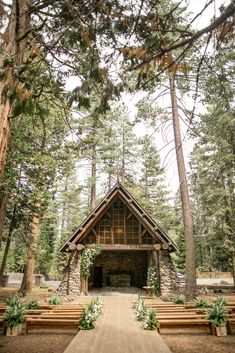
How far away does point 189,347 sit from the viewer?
20.5 ft

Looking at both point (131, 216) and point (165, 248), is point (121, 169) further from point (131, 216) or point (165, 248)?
point (165, 248)

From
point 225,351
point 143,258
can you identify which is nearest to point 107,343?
point 225,351

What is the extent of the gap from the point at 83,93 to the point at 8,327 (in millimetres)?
6084

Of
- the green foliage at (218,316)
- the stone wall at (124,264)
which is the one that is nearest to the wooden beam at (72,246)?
the stone wall at (124,264)

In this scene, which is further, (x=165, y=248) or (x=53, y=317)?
(x=165, y=248)

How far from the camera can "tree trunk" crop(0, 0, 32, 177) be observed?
3.92m

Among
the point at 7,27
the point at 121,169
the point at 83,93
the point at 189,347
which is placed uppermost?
the point at 121,169

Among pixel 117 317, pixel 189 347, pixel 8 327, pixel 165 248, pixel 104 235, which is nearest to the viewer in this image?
pixel 189 347

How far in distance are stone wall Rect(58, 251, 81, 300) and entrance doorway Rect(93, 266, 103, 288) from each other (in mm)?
5134

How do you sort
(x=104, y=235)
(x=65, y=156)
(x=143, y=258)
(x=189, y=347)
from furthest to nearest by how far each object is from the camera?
1. (x=143, y=258)
2. (x=104, y=235)
3. (x=65, y=156)
4. (x=189, y=347)

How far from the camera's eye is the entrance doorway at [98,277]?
19.9 m

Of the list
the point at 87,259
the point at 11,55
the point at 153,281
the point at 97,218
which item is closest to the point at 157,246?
the point at 153,281

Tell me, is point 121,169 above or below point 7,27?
above

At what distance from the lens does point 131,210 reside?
15930 millimetres
